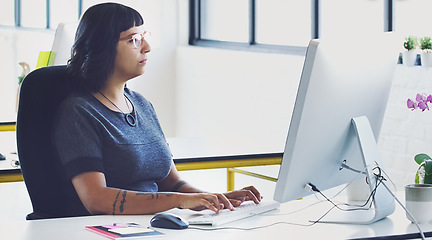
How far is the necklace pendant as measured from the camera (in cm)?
195

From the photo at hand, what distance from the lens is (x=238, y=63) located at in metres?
4.74

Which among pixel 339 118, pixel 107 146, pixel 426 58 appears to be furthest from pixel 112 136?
pixel 426 58

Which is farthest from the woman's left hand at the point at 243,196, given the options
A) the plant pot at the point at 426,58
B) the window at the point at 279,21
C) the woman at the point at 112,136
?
the window at the point at 279,21

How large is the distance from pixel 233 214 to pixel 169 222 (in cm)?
16

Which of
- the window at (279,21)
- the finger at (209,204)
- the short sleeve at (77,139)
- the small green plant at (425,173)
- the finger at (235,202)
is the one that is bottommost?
the finger at (235,202)

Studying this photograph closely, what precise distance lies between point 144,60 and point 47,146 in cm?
34

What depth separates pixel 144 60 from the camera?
77.3 inches

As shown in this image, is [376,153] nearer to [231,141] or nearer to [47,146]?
[47,146]

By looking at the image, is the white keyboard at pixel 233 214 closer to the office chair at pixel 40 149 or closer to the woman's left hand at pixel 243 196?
the woman's left hand at pixel 243 196

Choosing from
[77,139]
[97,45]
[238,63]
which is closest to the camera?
[77,139]

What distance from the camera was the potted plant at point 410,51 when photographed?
3129 millimetres

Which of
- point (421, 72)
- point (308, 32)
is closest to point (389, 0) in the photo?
point (421, 72)

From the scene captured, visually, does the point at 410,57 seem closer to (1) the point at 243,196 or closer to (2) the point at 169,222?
(1) the point at 243,196

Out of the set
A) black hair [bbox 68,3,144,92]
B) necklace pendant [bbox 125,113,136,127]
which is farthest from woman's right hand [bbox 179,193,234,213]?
black hair [bbox 68,3,144,92]
